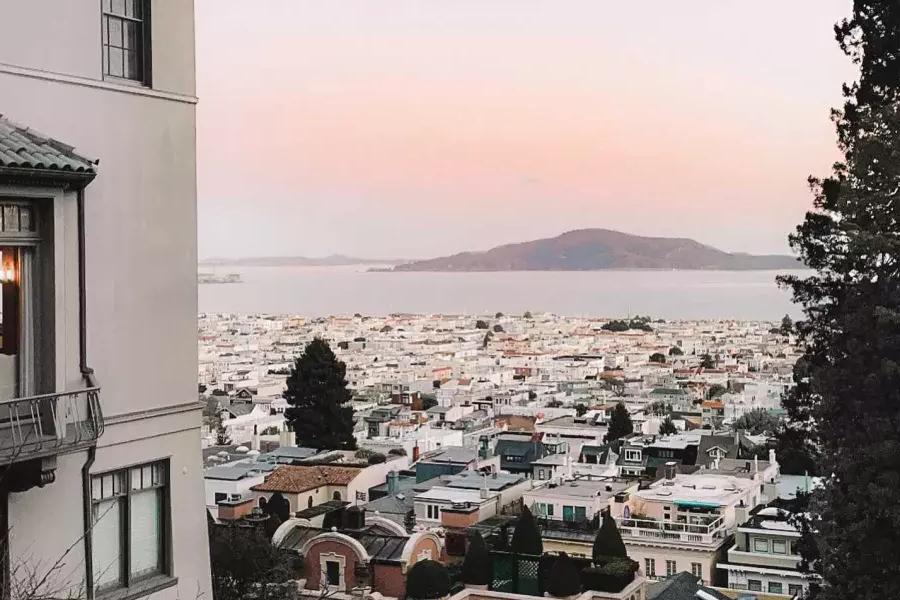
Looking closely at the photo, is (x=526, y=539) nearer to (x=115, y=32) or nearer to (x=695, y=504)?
(x=695, y=504)

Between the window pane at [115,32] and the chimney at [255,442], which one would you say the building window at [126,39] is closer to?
the window pane at [115,32]

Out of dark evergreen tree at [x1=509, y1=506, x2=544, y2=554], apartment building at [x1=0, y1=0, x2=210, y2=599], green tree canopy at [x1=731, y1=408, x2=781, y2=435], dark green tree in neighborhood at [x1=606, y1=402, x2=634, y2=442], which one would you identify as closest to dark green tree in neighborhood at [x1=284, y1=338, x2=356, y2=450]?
dark green tree in neighborhood at [x1=606, y1=402, x2=634, y2=442]

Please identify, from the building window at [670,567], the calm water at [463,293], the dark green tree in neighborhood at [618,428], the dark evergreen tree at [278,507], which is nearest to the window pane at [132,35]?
the dark evergreen tree at [278,507]

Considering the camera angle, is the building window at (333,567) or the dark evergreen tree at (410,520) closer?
the building window at (333,567)

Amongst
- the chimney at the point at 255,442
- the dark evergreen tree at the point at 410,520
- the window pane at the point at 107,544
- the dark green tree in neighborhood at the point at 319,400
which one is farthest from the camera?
the chimney at the point at 255,442

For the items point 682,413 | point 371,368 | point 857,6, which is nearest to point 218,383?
point 371,368

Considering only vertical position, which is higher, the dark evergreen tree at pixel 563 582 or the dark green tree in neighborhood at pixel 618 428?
the dark evergreen tree at pixel 563 582

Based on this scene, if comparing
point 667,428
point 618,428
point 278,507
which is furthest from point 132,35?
point 667,428
